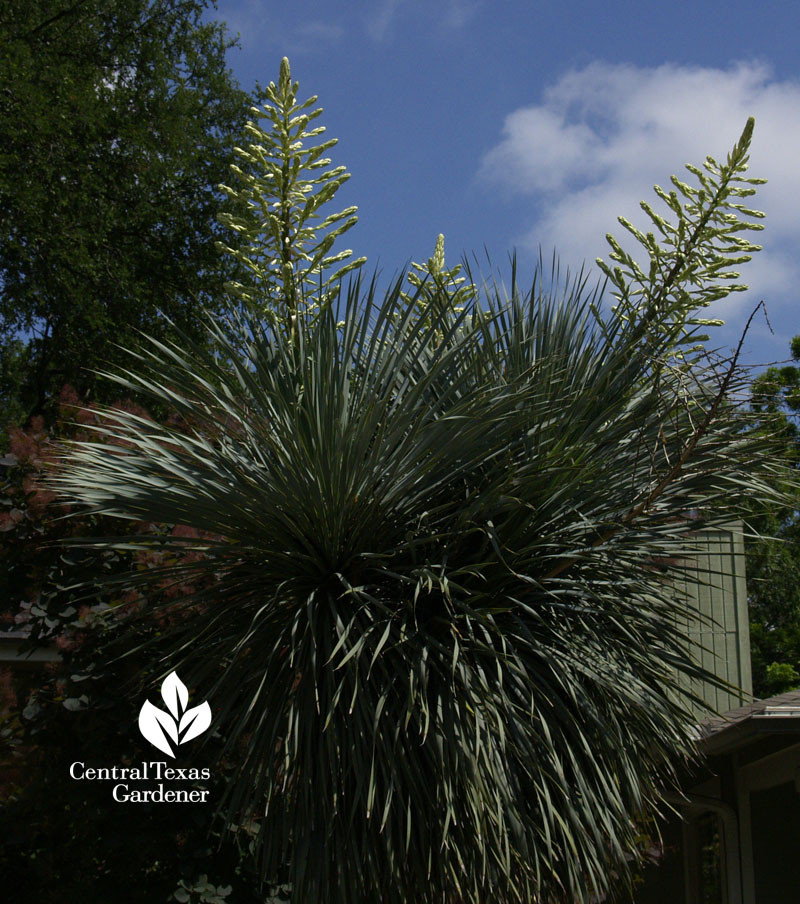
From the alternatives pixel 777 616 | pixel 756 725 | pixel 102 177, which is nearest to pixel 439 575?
pixel 756 725

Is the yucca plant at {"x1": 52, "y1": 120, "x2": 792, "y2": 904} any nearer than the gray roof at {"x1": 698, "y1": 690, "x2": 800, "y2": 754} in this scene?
Yes

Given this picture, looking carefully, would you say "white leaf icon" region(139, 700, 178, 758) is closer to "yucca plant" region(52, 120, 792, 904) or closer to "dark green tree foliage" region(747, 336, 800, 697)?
"yucca plant" region(52, 120, 792, 904)

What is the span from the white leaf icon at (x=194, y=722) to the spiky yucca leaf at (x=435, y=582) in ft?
0.55

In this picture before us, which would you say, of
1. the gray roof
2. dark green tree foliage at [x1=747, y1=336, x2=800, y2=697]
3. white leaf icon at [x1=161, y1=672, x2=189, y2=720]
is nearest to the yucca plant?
white leaf icon at [x1=161, y1=672, x2=189, y2=720]

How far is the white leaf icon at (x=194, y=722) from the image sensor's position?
4.26 meters

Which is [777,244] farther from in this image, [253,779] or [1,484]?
[1,484]

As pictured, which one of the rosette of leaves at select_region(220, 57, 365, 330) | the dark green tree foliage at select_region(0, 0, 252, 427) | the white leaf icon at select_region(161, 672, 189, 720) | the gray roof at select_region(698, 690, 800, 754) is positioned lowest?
the gray roof at select_region(698, 690, 800, 754)

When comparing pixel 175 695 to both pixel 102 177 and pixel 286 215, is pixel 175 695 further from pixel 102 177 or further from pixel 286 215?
pixel 102 177

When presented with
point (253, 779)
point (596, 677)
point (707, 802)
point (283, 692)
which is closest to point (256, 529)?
point (283, 692)

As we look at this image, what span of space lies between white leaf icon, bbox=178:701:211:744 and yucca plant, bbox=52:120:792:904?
0.21 meters

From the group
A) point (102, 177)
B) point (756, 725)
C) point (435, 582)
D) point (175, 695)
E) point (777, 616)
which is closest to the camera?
point (435, 582)

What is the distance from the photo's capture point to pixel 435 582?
3.90 m

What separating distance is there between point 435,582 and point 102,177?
10.1m

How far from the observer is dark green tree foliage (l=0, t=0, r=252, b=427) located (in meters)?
11.2
